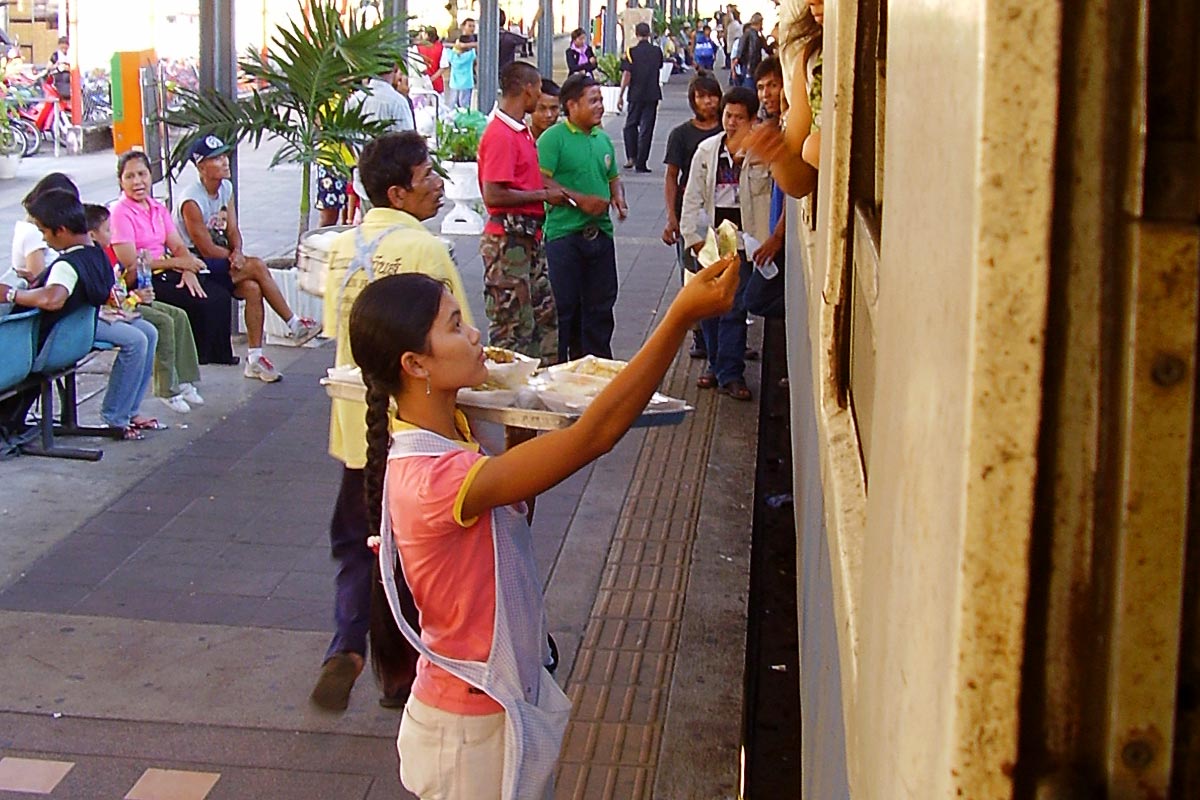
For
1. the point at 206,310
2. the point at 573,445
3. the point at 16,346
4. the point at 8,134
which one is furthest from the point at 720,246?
the point at 8,134

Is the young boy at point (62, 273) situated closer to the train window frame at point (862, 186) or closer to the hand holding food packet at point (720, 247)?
the hand holding food packet at point (720, 247)

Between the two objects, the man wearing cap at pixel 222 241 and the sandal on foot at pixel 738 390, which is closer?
the sandal on foot at pixel 738 390

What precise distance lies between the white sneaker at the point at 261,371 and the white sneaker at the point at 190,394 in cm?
52

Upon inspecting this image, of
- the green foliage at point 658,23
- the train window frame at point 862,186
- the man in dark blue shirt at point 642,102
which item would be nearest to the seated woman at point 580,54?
the man in dark blue shirt at point 642,102

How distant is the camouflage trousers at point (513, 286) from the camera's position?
7.70m

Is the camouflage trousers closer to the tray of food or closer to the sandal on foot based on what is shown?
the sandal on foot

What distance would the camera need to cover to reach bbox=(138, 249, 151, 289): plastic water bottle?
788cm

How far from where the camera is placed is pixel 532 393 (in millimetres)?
3699

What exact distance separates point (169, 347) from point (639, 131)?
12.7 meters

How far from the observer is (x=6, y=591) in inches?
214

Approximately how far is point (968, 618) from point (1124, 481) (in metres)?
0.10

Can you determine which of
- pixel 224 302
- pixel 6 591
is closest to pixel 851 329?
pixel 6 591

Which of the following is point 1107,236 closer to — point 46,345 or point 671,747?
point 671,747

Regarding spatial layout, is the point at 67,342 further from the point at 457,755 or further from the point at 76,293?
the point at 457,755
